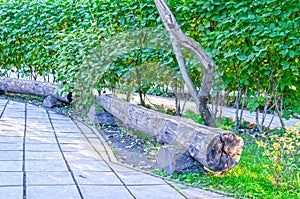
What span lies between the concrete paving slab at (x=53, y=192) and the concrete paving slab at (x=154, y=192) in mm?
430

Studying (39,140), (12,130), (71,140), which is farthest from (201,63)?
(12,130)

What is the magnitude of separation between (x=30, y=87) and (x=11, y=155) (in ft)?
11.3

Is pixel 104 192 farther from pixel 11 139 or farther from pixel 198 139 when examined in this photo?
pixel 11 139

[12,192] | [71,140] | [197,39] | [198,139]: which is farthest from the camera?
[197,39]

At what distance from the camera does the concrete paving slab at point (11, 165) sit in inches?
118

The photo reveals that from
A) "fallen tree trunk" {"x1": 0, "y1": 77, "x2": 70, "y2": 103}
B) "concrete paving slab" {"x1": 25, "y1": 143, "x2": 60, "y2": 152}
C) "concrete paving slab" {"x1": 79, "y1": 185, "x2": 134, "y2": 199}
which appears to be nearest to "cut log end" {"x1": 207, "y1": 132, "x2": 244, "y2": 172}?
"concrete paving slab" {"x1": 79, "y1": 185, "x2": 134, "y2": 199}

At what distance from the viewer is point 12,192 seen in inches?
97.3

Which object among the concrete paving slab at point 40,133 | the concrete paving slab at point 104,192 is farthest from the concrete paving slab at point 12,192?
the concrete paving slab at point 40,133

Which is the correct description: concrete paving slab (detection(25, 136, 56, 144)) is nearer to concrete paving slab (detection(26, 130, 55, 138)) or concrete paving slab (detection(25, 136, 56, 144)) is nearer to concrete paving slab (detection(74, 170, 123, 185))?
concrete paving slab (detection(26, 130, 55, 138))

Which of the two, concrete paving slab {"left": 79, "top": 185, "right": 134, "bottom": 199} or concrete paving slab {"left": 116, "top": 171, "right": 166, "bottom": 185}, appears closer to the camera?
concrete paving slab {"left": 79, "top": 185, "right": 134, "bottom": 199}

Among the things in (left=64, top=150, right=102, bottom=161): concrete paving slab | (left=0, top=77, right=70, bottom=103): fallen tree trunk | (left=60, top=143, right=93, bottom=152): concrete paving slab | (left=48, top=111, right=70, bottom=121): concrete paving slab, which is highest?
(left=0, top=77, right=70, bottom=103): fallen tree trunk

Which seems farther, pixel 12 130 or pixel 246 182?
pixel 12 130

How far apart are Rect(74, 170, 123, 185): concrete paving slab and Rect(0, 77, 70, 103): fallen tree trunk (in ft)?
10.4

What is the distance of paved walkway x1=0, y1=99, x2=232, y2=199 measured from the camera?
2588 mm
